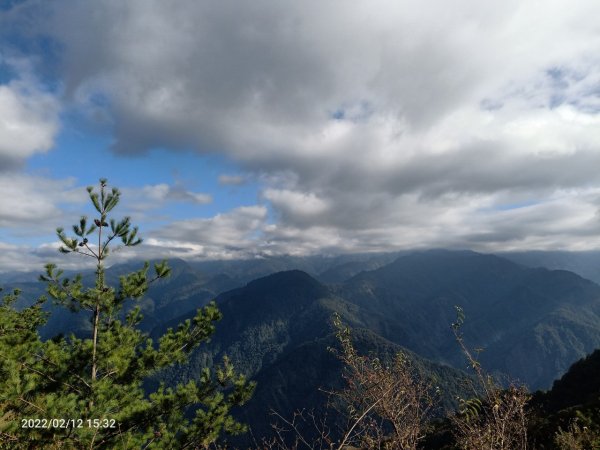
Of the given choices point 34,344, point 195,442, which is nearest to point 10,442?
point 34,344

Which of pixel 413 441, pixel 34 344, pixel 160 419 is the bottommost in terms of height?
pixel 160 419

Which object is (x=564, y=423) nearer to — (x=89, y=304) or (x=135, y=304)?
(x=135, y=304)

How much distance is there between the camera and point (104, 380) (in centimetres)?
1459

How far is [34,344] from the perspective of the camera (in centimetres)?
1519

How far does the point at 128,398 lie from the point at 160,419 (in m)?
Answer: 2.30

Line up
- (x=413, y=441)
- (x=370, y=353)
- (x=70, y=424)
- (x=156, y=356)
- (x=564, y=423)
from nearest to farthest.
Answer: (x=413, y=441) → (x=70, y=424) → (x=370, y=353) → (x=156, y=356) → (x=564, y=423)

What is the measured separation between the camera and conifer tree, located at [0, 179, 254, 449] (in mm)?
12641

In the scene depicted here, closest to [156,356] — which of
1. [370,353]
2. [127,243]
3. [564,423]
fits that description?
[127,243]

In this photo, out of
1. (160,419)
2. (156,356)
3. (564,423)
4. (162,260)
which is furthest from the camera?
(564,423)

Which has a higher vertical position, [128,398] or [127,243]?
[127,243]

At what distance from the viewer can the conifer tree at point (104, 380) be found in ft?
41.5

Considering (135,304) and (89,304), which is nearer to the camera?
(89,304)

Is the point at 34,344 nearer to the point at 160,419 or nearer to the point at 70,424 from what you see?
the point at 70,424

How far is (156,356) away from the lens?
1761 centimetres
